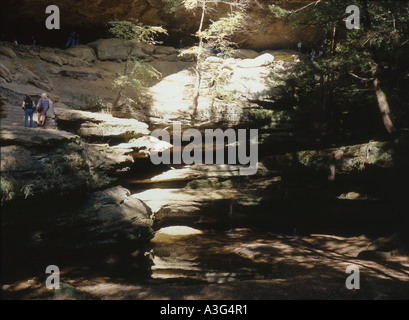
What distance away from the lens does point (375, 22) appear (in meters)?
11.2

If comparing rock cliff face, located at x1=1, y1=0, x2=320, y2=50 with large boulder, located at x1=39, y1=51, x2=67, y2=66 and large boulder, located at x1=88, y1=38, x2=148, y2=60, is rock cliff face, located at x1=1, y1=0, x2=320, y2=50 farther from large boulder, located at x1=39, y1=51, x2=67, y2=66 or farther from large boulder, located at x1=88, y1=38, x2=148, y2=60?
large boulder, located at x1=39, y1=51, x2=67, y2=66

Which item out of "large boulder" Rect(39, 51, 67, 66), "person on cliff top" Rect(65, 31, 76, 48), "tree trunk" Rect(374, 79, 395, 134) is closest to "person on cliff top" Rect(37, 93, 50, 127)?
"large boulder" Rect(39, 51, 67, 66)

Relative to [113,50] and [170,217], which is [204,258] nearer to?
[170,217]

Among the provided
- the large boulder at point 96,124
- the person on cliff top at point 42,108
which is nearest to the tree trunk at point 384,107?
the large boulder at point 96,124

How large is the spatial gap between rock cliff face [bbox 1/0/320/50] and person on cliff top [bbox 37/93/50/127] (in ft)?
37.5

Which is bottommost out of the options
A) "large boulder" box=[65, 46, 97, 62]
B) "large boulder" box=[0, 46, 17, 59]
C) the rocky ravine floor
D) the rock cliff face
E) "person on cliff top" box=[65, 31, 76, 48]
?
the rocky ravine floor

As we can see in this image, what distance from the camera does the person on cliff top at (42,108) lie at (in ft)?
33.6

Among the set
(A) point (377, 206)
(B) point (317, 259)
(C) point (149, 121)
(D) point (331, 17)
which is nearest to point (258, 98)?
(D) point (331, 17)

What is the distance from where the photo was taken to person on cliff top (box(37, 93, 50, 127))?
33.6 ft

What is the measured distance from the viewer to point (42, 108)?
1032 centimetres
